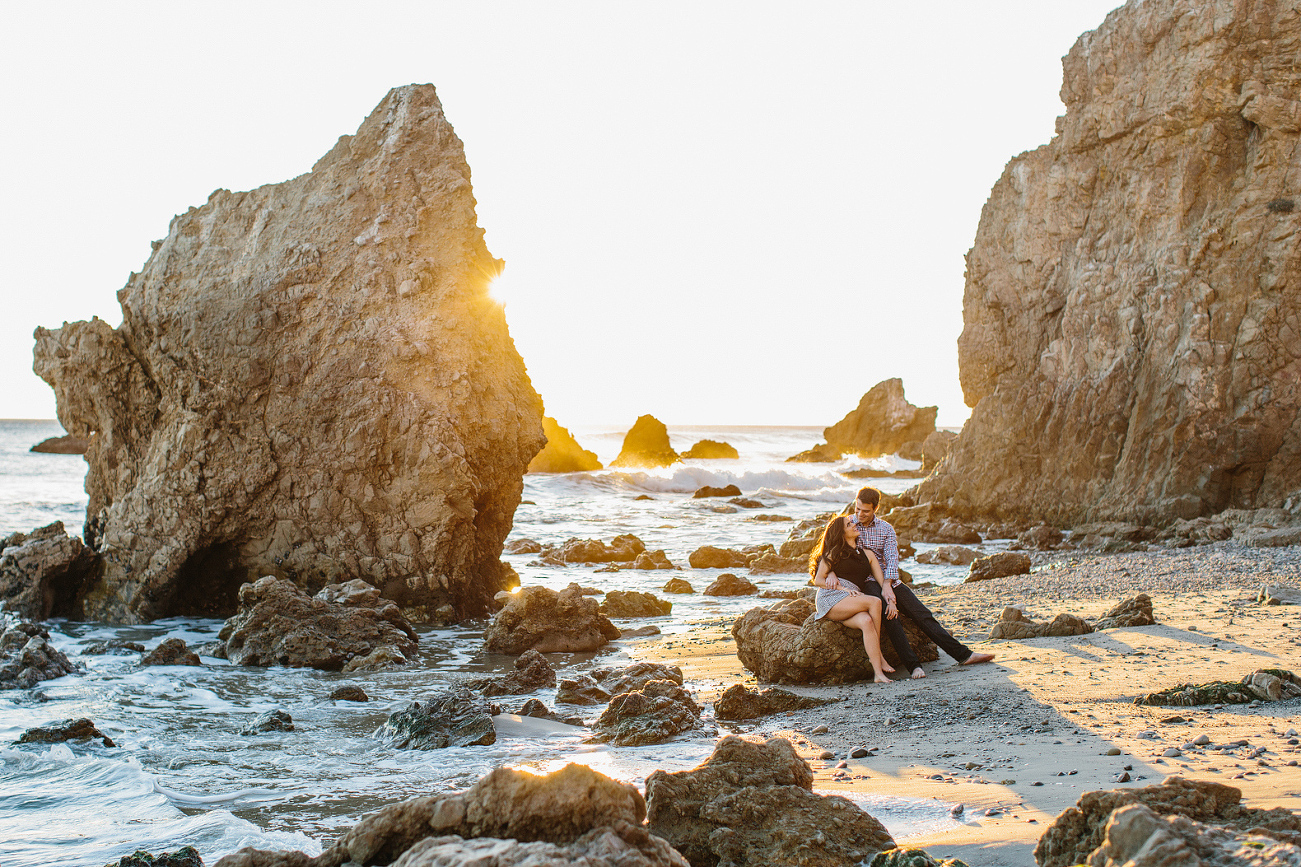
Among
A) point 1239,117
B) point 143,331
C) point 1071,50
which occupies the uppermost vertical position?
point 1071,50

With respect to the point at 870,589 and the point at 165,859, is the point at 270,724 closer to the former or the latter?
the point at 165,859

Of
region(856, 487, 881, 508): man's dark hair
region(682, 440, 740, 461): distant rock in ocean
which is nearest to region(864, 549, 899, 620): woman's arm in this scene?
region(856, 487, 881, 508): man's dark hair

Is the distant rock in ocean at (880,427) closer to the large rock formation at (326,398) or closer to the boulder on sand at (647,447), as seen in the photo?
the boulder on sand at (647,447)

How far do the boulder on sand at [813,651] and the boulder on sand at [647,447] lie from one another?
39.8 metres

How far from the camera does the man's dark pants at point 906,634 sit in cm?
694

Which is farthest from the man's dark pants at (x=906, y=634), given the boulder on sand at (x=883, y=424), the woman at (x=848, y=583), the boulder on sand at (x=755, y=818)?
the boulder on sand at (x=883, y=424)

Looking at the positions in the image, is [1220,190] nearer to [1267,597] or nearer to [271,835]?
[1267,597]

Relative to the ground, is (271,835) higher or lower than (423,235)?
lower

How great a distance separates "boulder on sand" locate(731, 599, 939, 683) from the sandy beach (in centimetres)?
22

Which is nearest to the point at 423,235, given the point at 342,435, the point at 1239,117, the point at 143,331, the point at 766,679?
the point at 342,435

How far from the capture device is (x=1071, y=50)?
21891 millimetres

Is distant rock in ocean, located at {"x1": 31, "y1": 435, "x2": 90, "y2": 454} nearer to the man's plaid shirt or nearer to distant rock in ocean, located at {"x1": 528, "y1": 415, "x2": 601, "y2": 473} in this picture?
distant rock in ocean, located at {"x1": 528, "y1": 415, "x2": 601, "y2": 473}

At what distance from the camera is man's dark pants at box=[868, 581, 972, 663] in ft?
22.8

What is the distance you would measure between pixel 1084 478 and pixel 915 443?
126 ft
